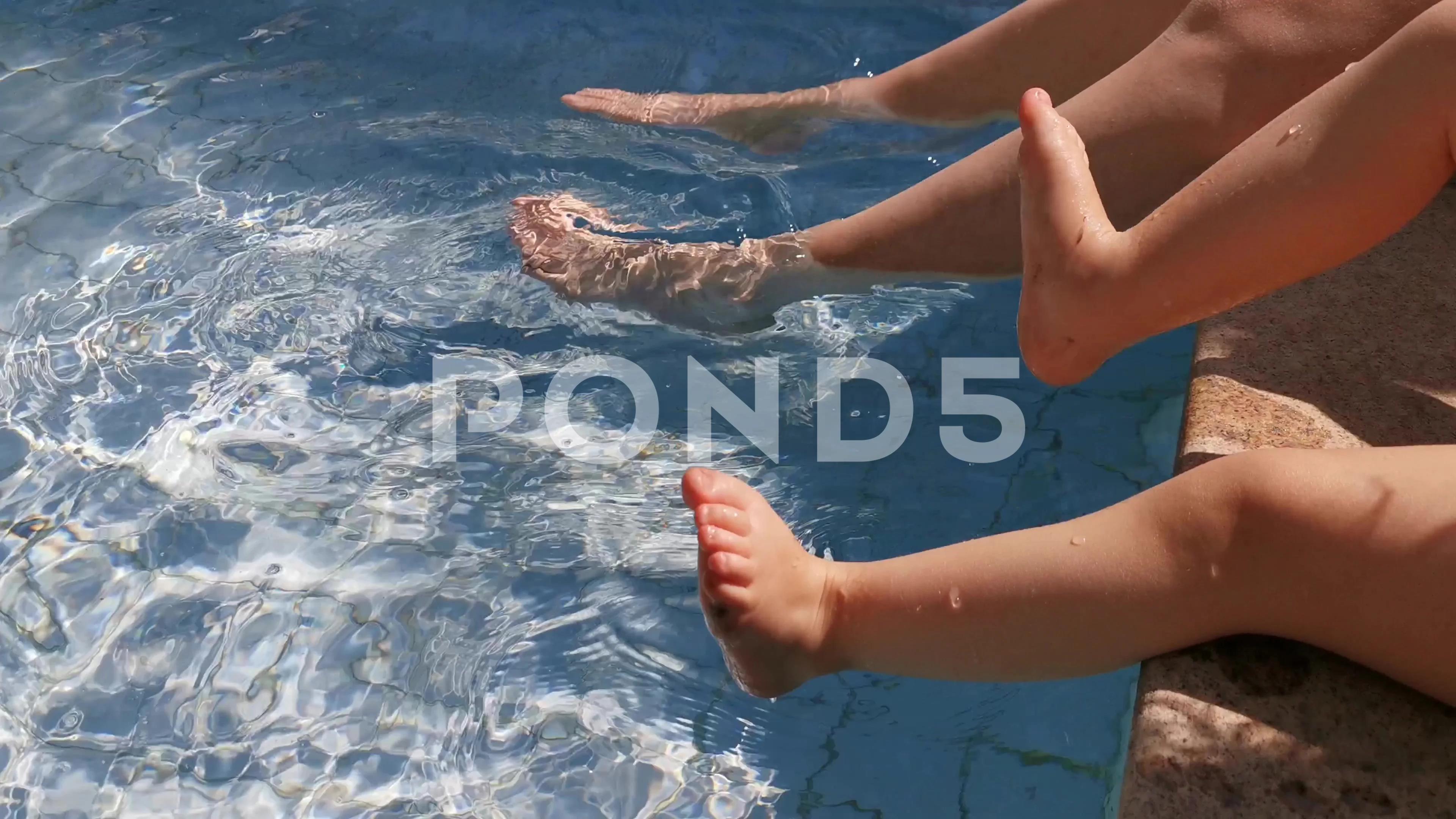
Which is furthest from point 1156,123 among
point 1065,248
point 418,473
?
point 418,473

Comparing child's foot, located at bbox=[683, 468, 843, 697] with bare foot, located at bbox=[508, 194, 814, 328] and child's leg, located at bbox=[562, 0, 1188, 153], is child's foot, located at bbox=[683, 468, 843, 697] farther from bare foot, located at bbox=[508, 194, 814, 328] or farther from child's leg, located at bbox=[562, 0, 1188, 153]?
child's leg, located at bbox=[562, 0, 1188, 153]

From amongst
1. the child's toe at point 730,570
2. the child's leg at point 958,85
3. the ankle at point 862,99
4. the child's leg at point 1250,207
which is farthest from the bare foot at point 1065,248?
the ankle at point 862,99

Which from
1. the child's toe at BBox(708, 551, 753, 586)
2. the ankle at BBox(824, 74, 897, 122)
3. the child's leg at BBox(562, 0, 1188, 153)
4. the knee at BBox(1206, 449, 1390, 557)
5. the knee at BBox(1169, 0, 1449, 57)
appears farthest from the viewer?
the ankle at BBox(824, 74, 897, 122)

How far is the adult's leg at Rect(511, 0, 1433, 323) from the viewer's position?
144 cm

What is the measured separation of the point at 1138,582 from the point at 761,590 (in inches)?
14.5

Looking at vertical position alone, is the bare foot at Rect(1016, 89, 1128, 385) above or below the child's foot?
above

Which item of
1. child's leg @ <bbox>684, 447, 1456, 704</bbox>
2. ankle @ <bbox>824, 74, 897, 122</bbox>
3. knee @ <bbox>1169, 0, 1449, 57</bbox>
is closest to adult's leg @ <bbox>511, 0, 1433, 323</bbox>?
knee @ <bbox>1169, 0, 1449, 57</bbox>

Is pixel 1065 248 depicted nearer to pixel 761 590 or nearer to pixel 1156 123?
pixel 1156 123

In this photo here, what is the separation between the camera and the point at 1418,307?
5.23 feet

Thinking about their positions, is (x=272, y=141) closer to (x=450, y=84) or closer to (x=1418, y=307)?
(x=450, y=84)

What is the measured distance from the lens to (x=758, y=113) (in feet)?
7.56

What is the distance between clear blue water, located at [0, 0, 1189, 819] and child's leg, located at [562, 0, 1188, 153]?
0.05 metres

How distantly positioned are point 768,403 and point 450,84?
1.17m

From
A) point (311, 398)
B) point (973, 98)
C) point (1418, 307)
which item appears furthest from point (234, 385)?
point (1418, 307)
